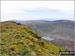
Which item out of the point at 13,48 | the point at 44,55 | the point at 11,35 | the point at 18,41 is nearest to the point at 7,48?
the point at 13,48

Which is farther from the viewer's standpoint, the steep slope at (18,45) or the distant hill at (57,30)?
the distant hill at (57,30)

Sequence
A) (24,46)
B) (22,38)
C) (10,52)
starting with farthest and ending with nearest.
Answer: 1. (22,38)
2. (24,46)
3. (10,52)

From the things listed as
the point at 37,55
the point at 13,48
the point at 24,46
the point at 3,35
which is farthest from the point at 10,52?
the point at 3,35

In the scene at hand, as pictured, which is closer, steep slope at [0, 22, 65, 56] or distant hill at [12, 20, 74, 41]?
steep slope at [0, 22, 65, 56]

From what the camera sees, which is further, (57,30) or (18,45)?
(57,30)

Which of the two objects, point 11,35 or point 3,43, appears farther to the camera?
point 11,35

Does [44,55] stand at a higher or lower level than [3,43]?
lower

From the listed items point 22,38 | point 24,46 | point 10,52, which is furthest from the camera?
point 22,38

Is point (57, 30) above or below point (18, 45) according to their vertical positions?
below

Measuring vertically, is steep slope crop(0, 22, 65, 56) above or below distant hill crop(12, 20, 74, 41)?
above

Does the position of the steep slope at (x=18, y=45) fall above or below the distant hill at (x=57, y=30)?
above

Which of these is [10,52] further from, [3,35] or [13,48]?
[3,35]
